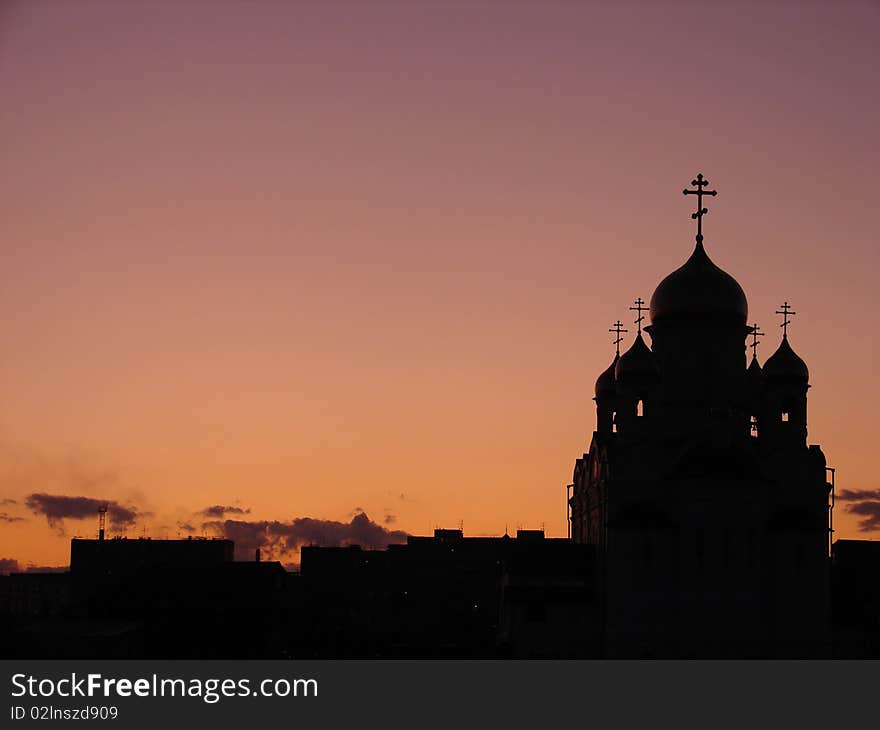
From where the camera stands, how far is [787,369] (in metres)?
56.7

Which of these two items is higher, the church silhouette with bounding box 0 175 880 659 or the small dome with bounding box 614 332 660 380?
the small dome with bounding box 614 332 660 380

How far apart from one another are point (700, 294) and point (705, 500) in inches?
290

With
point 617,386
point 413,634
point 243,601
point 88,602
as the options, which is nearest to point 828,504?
point 617,386

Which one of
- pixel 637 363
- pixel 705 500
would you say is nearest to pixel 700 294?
pixel 637 363

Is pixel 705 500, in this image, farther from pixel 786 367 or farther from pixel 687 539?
pixel 786 367

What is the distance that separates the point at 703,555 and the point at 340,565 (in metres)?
40.8

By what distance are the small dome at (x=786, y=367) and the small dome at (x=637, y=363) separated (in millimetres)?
4044

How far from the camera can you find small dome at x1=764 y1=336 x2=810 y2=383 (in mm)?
56656

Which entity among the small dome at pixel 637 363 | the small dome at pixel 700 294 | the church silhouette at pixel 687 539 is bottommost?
the church silhouette at pixel 687 539

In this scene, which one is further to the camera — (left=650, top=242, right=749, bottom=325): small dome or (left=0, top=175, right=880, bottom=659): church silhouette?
(left=650, top=242, right=749, bottom=325): small dome

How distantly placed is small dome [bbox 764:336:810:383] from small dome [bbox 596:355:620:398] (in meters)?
6.48

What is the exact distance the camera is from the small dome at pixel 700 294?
55.5m
